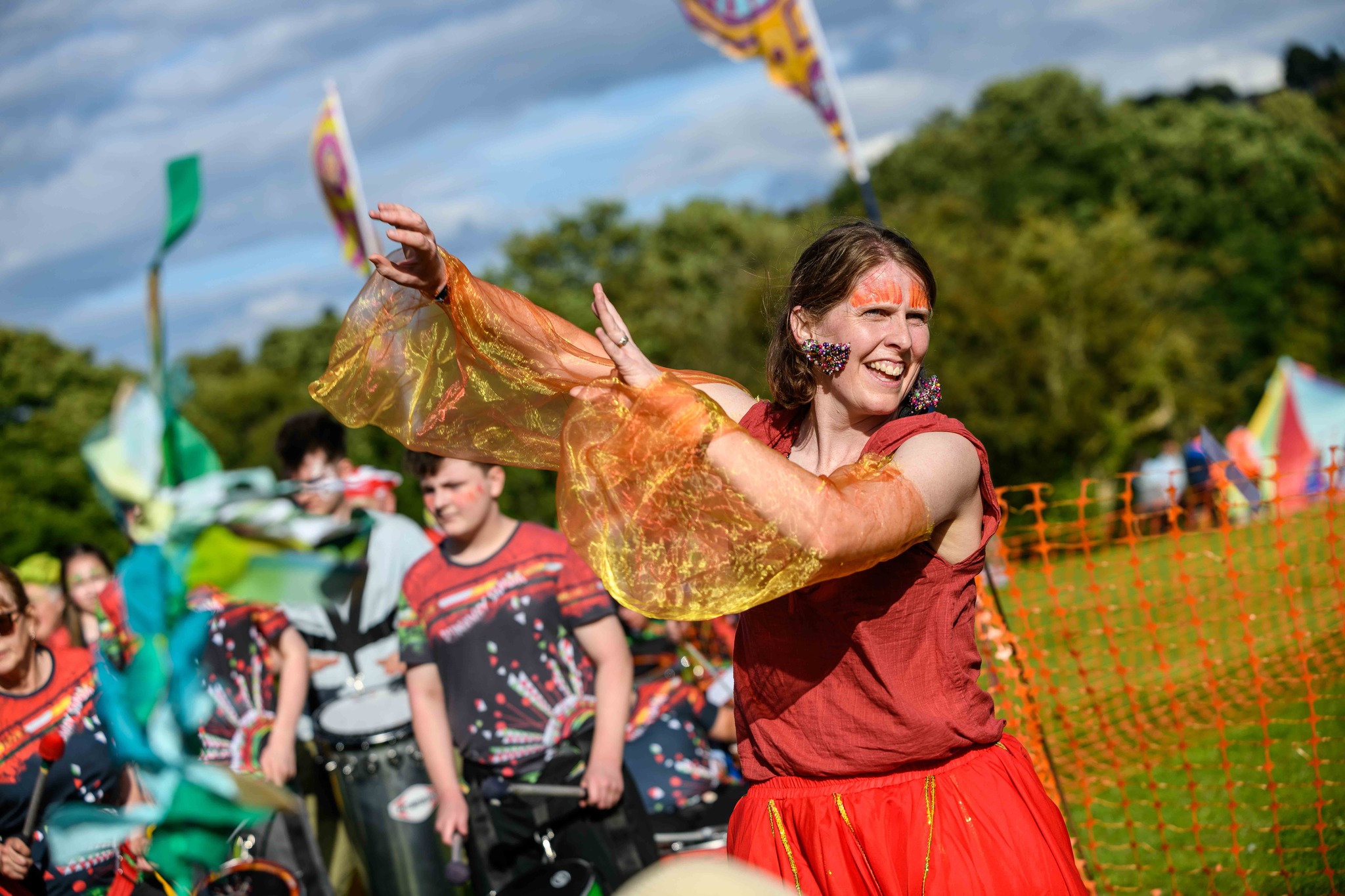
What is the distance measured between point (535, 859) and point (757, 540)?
213cm

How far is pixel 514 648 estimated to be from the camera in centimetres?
357

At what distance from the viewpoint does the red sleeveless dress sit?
1967mm

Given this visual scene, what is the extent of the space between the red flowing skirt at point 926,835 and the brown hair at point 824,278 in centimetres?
77

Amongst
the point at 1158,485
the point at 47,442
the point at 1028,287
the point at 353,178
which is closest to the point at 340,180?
the point at 353,178

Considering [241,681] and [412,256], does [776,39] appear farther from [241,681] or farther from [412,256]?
[412,256]

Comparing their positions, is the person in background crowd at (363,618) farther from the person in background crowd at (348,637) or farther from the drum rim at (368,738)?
the drum rim at (368,738)

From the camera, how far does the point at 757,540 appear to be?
1.72 metres

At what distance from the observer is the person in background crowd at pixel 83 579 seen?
5535mm

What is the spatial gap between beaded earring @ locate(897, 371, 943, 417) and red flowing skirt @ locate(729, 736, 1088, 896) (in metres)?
0.65

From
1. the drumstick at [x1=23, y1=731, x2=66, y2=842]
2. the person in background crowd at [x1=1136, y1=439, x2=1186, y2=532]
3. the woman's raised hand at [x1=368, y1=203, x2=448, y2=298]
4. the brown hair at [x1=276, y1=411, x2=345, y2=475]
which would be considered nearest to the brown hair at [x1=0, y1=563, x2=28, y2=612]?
the drumstick at [x1=23, y1=731, x2=66, y2=842]

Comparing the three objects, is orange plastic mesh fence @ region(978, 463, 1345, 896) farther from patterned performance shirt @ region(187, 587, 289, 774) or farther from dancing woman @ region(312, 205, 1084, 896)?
patterned performance shirt @ region(187, 587, 289, 774)

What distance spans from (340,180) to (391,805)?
606 centimetres

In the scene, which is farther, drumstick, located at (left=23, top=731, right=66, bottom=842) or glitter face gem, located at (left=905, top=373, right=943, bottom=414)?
drumstick, located at (left=23, top=731, right=66, bottom=842)

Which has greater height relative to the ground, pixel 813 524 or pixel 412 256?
pixel 412 256
